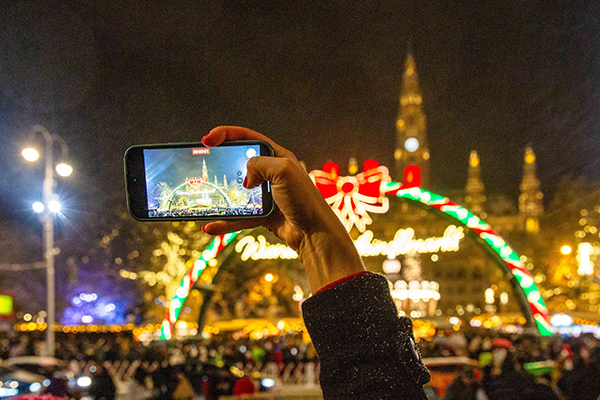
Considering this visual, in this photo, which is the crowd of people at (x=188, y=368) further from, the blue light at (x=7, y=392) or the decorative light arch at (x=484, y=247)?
the blue light at (x=7, y=392)

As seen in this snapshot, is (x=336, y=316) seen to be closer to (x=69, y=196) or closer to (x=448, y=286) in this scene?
(x=69, y=196)

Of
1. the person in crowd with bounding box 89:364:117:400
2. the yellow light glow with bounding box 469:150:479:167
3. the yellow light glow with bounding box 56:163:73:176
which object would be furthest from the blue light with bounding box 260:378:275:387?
the yellow light glow with bounding box 469:150:479:167

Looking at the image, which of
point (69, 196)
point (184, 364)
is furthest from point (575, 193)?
point (69, 196)

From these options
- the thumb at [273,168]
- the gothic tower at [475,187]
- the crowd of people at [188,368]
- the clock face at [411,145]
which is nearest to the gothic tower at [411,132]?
the clock face at [411,145]

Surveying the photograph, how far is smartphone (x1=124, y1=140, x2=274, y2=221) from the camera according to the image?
6.97 feet

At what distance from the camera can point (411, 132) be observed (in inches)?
4604

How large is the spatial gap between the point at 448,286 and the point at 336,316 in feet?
319

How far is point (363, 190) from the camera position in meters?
11.4

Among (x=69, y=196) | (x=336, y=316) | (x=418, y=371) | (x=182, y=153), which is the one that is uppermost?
(x=69, y=196)

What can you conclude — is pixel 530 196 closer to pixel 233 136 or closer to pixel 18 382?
pixel 18 382

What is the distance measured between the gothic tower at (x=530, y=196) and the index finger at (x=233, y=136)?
4592 inches

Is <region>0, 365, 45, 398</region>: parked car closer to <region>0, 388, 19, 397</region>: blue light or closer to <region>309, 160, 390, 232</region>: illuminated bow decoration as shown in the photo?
<region>0, 388, 19, 397</region>: blue light

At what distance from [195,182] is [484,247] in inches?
438

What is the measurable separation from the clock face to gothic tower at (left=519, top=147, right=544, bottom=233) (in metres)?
27.7
